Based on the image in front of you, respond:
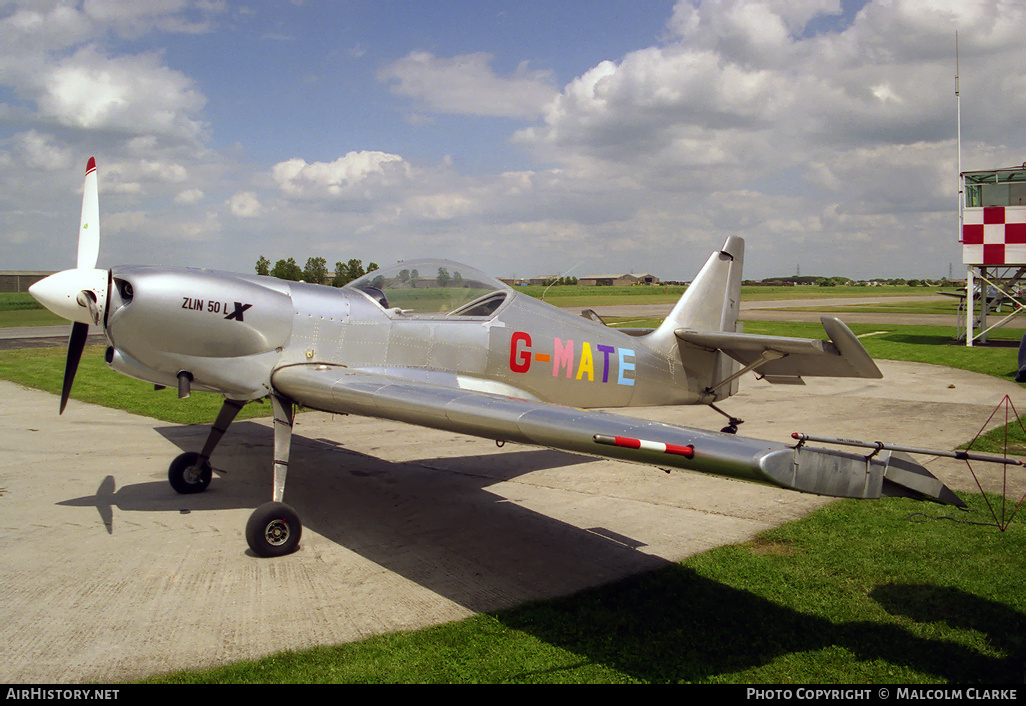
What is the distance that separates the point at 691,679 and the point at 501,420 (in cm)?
196

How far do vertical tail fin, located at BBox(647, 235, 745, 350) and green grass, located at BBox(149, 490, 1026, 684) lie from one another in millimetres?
3674

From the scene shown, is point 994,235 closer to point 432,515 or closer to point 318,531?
point 432,515

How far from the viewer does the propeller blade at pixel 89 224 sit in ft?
22.6

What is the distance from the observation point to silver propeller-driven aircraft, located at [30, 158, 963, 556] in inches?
225

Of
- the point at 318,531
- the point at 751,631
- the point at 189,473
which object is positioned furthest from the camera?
the point at 189,473

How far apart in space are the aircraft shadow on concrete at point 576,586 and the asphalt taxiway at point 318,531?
1.4 inches

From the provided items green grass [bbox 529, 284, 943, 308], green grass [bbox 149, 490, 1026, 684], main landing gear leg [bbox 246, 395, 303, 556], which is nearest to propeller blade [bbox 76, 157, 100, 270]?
main landing gear leg [bbox 246, 395, 303, 556]

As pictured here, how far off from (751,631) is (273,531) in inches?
153

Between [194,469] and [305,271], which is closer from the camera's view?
[194,469]

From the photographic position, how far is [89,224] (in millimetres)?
7211

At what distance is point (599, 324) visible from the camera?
27.9 ft

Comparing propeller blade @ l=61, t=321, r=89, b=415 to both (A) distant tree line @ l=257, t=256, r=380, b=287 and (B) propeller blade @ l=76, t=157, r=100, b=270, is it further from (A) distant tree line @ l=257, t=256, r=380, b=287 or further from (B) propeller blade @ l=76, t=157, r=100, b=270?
(A) distant tree line @ l=257, t=256, r=380, b=287

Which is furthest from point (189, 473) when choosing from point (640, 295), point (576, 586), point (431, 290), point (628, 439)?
point (640, 295)
